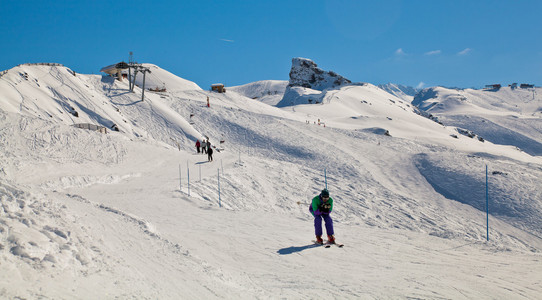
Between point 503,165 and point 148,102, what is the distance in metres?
37.0

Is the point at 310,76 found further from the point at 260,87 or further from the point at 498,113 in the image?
the point at 498,113

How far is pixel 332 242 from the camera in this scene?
10.1 m

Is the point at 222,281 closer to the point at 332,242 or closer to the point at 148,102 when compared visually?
the point at 332,242

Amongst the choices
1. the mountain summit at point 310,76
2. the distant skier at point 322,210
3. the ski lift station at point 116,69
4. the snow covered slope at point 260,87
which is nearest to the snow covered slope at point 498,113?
the mountain summit at point 310,76

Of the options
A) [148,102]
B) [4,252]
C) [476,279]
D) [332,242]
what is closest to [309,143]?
[148,102]

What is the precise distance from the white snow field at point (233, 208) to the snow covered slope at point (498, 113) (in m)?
50.5

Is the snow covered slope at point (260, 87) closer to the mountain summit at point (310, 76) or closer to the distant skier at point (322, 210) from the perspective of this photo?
the mountain summit at point (310, 76)

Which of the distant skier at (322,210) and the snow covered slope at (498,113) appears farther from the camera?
the snow covered slope at (498,113)

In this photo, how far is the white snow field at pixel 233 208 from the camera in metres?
6.57

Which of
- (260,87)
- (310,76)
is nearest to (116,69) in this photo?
(310,76)

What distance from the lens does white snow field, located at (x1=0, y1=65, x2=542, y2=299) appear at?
657cm

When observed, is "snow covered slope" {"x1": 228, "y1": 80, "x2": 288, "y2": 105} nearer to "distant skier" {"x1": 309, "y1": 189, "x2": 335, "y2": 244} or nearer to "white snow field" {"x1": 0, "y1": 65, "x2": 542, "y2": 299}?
"white snow field" {"x1": 0, "y1": 65, "x2": 542, "y2": 299}

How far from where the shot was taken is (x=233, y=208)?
15.3 m

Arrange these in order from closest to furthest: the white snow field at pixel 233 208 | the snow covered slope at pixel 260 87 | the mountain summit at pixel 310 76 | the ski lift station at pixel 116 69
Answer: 1. the white snow field at pixel 233 208
2. the ski lift station at pixel 116 69
3. the mountain summit at pixel 310 76
4. the snow covered slope at pixel 260 87
